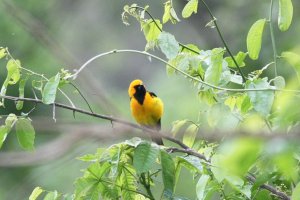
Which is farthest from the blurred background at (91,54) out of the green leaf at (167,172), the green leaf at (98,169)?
the green leaf at (167,172)

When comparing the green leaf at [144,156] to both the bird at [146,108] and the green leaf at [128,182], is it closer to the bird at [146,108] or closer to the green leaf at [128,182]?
the green leaf at [128,182]

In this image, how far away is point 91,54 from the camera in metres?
10.5

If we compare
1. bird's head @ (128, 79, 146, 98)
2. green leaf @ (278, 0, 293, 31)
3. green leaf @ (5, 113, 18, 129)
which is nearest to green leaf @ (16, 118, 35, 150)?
green leaf @ (5, 113, 18, 129)

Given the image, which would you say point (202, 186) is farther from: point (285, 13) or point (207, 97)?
point (285, 13)

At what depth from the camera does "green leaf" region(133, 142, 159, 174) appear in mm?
1517

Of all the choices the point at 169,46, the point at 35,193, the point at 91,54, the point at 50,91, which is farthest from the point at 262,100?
the point at 91,54

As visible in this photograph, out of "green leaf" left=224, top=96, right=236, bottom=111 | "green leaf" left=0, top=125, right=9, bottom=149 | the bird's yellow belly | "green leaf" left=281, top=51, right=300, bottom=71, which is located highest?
"green leaf" left=281, top=51, right=300, bottom=71

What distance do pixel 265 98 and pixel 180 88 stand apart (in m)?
7.22

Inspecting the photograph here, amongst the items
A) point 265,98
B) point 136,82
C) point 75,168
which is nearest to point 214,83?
point 265,98

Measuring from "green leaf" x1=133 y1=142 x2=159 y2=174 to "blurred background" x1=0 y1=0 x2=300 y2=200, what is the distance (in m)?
0.11

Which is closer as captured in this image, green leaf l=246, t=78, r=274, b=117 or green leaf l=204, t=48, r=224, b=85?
green leaf l=246, t=78, r=274, b=117

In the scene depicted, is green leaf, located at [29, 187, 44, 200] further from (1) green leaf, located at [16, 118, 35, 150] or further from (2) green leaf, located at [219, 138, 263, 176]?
(2) green leaf, located at [219, 138, 263, 176]

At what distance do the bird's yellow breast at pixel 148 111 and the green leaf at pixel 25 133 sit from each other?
2.39 m

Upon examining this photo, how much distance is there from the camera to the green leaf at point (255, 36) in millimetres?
1628
